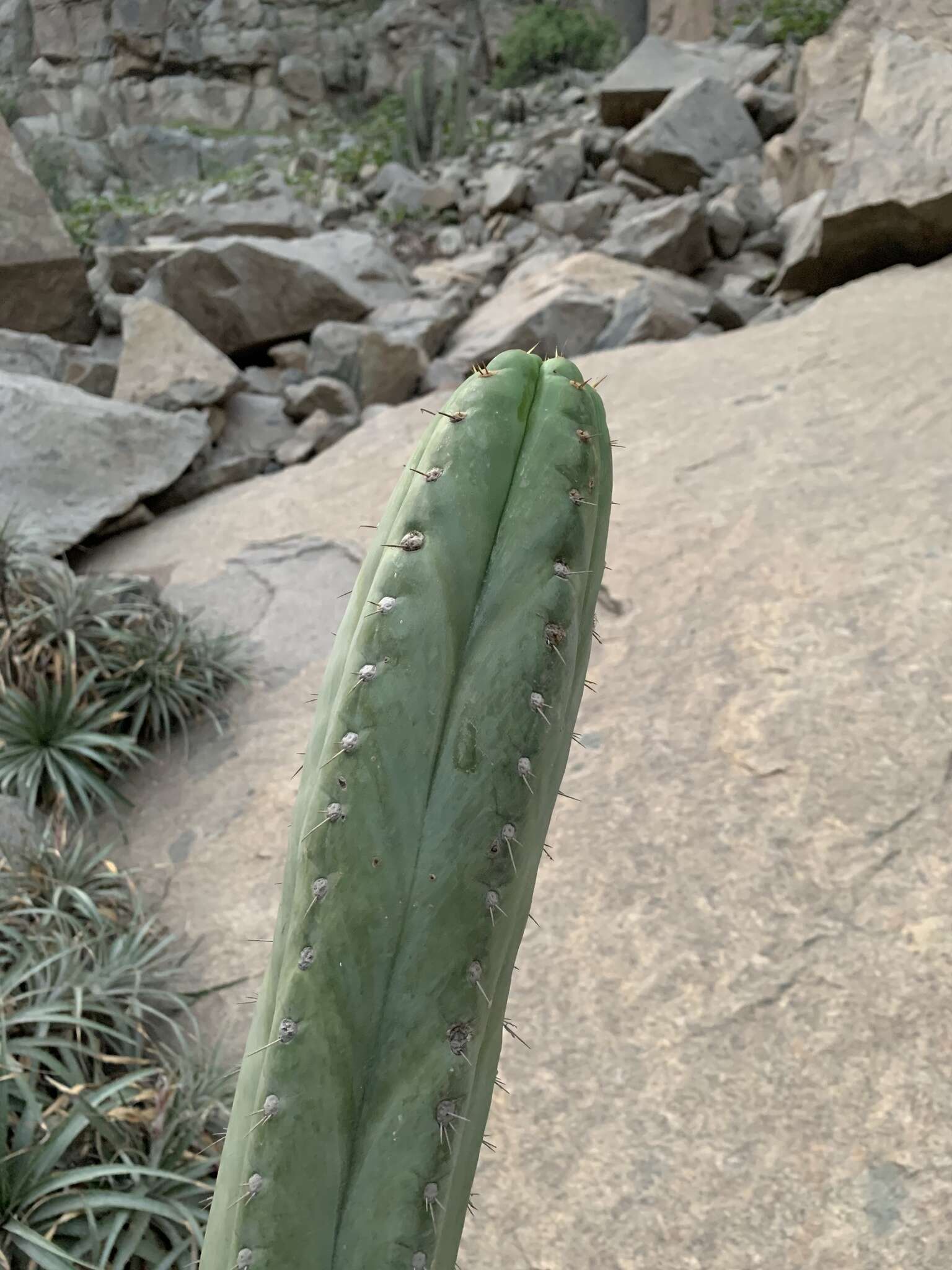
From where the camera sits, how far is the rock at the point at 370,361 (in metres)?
4.96

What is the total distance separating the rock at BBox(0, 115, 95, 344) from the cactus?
110 inches

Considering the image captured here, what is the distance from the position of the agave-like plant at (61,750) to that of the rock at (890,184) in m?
3.99

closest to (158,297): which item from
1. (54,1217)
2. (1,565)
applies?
(1,565)

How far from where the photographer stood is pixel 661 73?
323 inches

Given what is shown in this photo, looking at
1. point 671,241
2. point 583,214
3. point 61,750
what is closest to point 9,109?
point 61,750

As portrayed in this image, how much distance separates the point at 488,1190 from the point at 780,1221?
46cm

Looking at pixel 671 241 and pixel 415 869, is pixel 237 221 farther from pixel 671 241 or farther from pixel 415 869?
pixel 415 869

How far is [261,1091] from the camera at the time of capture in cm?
76

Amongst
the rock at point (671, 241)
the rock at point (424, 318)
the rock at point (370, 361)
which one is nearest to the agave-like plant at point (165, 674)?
the rock at point (370, 361)

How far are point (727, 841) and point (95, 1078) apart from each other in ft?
4.39

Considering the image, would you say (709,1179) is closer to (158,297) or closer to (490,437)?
(490,437)

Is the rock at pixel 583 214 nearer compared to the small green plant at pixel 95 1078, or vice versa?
the small green plant at pixel 95 1078

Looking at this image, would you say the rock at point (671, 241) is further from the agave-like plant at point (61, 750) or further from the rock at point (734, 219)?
the agave-like plant at point (61, 750)

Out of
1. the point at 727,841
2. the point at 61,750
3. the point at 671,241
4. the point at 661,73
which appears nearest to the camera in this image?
the point at 727,841
